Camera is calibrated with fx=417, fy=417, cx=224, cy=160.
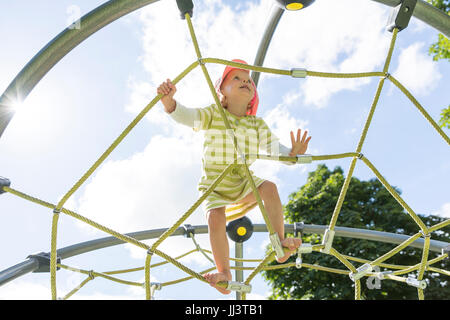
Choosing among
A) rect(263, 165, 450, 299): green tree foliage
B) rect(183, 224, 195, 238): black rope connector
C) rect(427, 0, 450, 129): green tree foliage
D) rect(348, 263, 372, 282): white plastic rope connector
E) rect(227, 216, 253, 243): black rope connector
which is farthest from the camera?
rect(263, 165, 450, 299): green tree foliage

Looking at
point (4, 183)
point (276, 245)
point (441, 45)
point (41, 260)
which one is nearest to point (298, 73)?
point (276, 245)

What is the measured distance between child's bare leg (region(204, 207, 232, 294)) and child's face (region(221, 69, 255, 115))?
0.40m

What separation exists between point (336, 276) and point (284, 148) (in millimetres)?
5732

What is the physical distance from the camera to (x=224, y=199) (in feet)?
4.67

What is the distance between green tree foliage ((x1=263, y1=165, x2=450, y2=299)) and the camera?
21.6ft

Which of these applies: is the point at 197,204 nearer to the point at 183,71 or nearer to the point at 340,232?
the point at 183,71

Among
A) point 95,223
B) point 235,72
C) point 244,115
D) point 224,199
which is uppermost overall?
point 235,72

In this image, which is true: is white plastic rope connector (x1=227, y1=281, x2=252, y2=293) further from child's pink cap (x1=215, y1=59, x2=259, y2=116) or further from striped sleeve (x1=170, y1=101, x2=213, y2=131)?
child's pink cap (x1=215, y1=59, x2=259, y2=116)

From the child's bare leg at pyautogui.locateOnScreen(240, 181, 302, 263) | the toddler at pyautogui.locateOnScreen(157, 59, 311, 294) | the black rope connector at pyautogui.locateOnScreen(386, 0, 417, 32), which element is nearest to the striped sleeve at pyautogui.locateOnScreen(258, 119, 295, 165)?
the toddler at pyautogui.locateOnScreen(157, 59, 311, 294)

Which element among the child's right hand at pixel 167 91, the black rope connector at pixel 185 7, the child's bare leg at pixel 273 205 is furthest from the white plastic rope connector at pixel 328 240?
the black rope connector at pixel 185 7

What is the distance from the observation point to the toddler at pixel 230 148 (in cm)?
130
